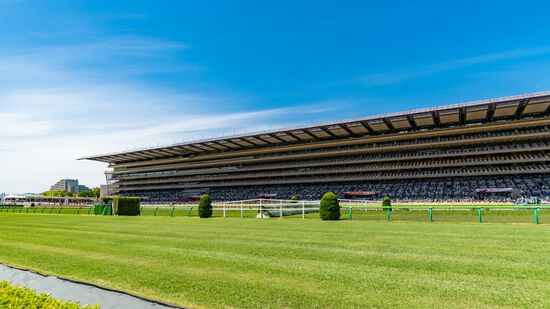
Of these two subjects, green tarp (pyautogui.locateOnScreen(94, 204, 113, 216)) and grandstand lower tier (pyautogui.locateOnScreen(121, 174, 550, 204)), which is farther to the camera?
grandstand lower tier (pyautogui.locateOnScreen(121, 174, 550, 204))

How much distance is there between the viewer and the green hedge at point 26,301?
359 centimetres

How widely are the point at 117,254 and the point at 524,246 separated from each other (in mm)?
9701

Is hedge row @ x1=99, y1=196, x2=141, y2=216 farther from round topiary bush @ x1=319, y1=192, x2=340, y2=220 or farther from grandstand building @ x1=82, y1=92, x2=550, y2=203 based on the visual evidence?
grandstand building @ x1=82, y1=92, x2=550, y2=203

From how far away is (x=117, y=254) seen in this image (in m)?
8.65

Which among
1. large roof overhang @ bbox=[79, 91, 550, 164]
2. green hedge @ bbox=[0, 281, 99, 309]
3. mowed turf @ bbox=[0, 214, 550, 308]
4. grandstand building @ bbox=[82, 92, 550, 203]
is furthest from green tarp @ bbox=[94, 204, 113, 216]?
grandstand building @ bbox=[82, 92, 550, 203]

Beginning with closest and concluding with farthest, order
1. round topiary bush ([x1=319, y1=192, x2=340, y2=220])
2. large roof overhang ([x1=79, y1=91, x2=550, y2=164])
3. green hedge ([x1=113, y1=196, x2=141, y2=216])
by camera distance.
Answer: round topiary bush ([x1=319, y1=192, x2=340, y2=220])
green hedge ([x1=113, y1=196, x2=141, y2=216])
large roof overhang ([x1=79, y1=91, x2=550, y2=164])

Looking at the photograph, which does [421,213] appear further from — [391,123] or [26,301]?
[391,123]

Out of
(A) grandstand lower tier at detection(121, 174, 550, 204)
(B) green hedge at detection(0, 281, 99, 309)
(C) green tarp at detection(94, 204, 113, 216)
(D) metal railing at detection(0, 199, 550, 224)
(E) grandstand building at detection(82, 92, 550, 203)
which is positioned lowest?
(C) green tarp at detection(94, 204, 113, 216)

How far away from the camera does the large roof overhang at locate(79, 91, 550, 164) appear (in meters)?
53.0

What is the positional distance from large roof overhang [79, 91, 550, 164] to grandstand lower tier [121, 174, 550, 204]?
31.6 feet

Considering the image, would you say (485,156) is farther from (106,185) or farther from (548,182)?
(106,185)

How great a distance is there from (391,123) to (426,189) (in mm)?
12575

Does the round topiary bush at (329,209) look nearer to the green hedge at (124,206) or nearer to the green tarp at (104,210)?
the green hedge at (124,206)

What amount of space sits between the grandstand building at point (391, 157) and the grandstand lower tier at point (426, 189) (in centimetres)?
15
